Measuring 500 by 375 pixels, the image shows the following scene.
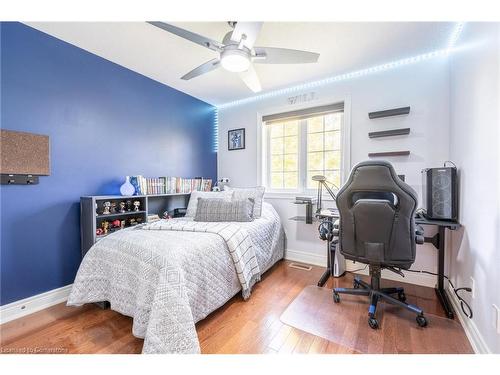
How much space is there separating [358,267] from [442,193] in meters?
1.22

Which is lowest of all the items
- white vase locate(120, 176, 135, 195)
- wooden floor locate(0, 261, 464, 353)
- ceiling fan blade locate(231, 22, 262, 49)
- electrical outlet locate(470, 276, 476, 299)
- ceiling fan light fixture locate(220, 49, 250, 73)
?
wooden floor locate(0, 261, 464, 353)

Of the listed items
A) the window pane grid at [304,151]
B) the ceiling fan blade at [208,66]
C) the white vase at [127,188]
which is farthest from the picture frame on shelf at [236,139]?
the white vase at [127,188]

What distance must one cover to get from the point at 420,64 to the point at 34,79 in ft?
12.0

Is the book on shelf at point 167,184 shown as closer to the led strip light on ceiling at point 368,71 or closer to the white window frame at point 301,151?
the white window frame at point 301,151

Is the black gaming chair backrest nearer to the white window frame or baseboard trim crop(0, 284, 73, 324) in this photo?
the white window frame

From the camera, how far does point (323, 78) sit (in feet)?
8.86

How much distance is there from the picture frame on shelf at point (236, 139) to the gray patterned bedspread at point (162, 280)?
1793 mm

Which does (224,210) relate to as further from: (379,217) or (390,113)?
(390,113)

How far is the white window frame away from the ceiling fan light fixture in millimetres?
1529

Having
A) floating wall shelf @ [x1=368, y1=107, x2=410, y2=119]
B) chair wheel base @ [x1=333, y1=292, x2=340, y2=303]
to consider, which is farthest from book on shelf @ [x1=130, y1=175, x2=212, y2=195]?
floating wall shelf @ [x1=368, y1=107, x2=410, y2=119]

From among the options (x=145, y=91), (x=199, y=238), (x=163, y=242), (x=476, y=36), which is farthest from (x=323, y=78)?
(x=163, y=242)

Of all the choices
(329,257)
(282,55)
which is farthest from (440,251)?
(282,55)

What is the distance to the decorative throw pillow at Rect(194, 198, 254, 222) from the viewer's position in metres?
2.42
